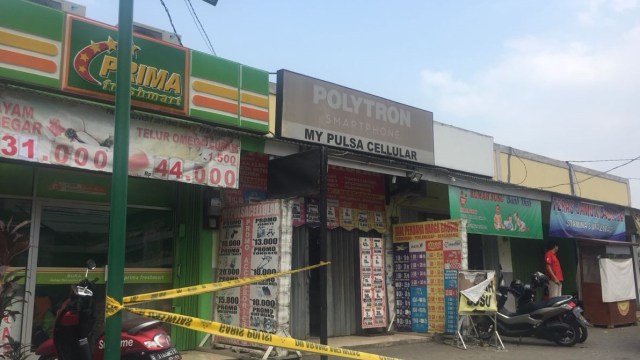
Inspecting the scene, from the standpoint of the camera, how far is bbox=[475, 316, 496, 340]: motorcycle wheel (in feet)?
33.5

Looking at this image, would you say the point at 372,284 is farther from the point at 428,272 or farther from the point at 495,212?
the point at 495,212

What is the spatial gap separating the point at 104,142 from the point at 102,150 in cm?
10

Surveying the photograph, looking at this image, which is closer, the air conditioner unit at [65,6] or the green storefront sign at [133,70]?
the green storefront sign at [133,70]

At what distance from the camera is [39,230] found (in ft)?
24.6

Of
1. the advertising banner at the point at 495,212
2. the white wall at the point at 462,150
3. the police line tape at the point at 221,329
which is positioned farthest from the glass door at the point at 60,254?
the white wall at the point at 462,150

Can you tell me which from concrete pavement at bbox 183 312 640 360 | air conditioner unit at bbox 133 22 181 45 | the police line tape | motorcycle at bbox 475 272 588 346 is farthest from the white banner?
air conditioner unit at bbox 133 22 181 45

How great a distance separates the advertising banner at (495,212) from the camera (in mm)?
11156

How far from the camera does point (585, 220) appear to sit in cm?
1431

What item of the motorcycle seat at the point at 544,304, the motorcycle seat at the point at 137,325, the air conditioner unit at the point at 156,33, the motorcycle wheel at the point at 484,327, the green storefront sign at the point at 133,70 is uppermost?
the air conditioner unit at the point at 156,33

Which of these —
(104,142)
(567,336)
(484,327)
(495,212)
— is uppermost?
(104,142)

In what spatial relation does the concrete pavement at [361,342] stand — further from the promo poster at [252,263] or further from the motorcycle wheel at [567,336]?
the motorcycle wheel at [567,336]

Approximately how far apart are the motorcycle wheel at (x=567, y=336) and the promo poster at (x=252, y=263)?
18.6ft

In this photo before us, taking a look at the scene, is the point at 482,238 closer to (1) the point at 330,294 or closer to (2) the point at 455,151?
(2) the point at 455,151

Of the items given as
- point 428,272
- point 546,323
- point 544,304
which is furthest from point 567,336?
point 428,272
